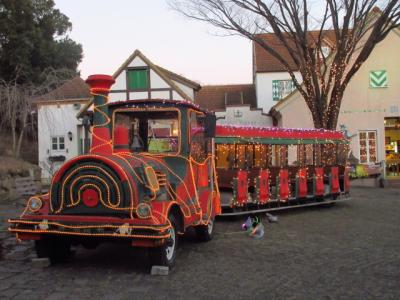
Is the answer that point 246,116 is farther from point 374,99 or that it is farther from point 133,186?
point 133,186

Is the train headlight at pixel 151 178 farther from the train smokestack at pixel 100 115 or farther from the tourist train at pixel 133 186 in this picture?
the train smokestack at pixel 100 115

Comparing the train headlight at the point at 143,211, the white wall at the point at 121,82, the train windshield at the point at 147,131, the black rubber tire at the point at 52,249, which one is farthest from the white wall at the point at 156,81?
the train headlight at the point at 143,211

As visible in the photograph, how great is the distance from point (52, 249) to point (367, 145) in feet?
63.5

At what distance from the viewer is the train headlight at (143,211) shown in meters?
5.94

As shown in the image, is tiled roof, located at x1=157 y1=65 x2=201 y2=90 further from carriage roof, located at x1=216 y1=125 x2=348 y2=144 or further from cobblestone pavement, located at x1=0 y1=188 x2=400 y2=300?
cobblestone pavement, located at x1=0 y1=188 x2=400 y2=300

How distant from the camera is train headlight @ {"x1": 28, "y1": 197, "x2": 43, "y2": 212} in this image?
637cm

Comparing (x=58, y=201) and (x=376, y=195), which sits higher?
(x=58, y=201)

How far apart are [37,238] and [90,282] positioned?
103cm

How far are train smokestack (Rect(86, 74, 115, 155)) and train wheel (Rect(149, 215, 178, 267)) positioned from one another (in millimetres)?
1342

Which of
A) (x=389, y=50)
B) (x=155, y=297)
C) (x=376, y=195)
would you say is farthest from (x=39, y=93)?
(x=389, y=50)

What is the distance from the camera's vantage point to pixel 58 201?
630 cm

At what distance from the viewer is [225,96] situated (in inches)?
1282

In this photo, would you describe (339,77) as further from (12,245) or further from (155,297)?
(155,297)

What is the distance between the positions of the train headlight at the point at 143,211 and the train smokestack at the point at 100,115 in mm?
1114
